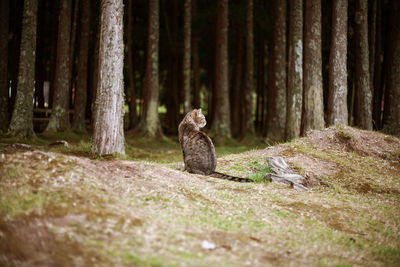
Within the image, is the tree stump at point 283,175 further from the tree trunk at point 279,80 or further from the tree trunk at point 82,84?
the tree trunk at point 82,84

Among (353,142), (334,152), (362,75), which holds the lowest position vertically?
(334,152)

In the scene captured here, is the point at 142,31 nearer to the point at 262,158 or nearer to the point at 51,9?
the point at 51,9

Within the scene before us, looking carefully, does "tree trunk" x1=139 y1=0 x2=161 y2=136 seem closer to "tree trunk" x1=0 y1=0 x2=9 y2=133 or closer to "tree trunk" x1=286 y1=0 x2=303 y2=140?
"tree trunk" x1=0 y1=0 x2=9 y2=133

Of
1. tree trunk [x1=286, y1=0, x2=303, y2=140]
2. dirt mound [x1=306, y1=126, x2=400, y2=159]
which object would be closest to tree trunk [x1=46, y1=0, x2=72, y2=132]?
tree trunk [x1=286, y1=0, x2=303, y2=140]

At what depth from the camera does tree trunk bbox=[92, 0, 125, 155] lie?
32.3 feet

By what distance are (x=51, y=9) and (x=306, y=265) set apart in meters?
26.7

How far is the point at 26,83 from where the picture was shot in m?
13.8

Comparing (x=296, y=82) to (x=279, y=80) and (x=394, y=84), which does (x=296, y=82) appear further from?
(x=394, y=84)

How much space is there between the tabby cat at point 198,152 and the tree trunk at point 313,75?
648 cm

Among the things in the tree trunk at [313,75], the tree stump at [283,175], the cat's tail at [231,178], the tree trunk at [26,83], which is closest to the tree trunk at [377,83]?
the tree trunk at [313,75]

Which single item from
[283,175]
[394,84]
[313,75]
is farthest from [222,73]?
[283,175]

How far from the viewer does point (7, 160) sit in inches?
231

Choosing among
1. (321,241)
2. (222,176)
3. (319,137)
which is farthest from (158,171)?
(319,137)

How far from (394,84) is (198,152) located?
1473 cm
